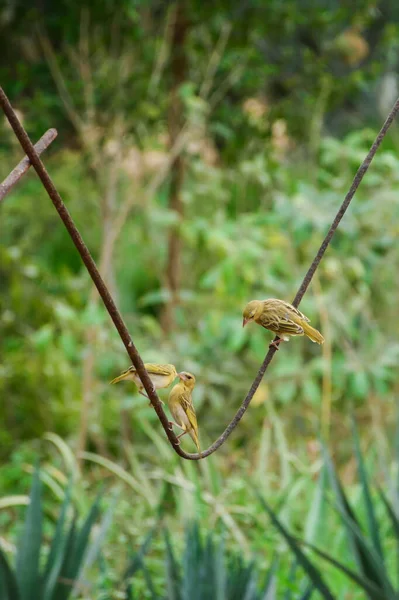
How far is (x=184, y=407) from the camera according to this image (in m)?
0.39

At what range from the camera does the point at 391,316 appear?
314cm

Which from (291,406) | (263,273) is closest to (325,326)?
(263,273)

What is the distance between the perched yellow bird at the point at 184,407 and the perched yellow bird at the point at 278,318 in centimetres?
4

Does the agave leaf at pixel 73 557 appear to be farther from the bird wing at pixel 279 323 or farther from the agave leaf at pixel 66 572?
the bird wing at pixel 279 323

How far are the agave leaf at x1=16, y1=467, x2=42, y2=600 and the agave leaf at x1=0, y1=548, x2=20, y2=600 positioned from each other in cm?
8

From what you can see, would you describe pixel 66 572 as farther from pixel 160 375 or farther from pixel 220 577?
pixel 160 375

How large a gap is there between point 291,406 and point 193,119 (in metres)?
1.09

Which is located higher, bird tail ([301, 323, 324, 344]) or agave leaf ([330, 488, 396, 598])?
agave leaf ([330, 488, 396, 598])

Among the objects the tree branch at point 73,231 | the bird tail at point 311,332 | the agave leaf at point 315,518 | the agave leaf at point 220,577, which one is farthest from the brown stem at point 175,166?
the tree branch at point 73,231

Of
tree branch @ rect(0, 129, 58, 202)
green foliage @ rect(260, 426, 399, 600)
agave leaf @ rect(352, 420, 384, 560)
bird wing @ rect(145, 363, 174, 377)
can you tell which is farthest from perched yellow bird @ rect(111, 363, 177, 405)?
agave leaf @ rect(352, 420, 384, 560)

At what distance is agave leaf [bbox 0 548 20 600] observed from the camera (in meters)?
1.15

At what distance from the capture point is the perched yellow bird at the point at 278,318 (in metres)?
0.41

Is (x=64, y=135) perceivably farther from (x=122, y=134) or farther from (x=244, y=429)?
(x=244, y=429)

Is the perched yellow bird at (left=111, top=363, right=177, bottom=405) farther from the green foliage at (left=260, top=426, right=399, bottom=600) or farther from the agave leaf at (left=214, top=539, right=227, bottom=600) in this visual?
the agave leaf at (left=214, top=539, right=227, bottom=600)
